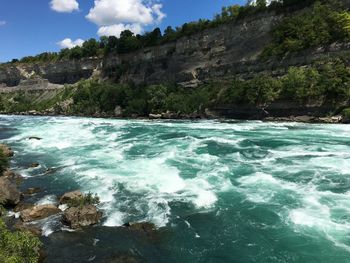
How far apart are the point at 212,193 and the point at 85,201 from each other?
20.0 ft

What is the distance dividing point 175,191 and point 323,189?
23.7 feet

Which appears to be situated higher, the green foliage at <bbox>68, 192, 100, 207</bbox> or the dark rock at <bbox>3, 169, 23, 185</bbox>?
the green foliage at <bbox>68, 192, 100, 207</bbox>

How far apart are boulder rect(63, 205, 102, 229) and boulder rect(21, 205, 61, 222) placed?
4.05ft

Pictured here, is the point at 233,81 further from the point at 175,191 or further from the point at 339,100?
the point at 175,191

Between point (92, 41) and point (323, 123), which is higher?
point (92, 41)

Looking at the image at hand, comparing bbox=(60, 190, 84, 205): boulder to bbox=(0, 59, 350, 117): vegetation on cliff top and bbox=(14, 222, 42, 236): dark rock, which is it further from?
bbox=(0, 59, 350, 117): vegetation on cliff top

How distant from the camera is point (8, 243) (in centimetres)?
1084

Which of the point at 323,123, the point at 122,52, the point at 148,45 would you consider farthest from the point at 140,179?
the point at 122,52

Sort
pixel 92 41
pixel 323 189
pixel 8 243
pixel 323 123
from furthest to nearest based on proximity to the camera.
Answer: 1. pixel 92 41
2. pixel 323 123
3. pixel 323 189
4. pixel 8 243

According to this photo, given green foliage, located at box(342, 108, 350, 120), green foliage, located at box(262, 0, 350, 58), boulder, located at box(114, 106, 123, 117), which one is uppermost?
green foliage, located at box(262, 0, 350, 58)

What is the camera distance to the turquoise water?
13.3 metres

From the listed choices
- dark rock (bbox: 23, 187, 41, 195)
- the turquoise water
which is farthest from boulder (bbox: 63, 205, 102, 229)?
dark rock (bbox: 23, 187, 41, 195)

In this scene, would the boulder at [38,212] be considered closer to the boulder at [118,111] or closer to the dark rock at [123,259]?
the dark rock at [123,259]

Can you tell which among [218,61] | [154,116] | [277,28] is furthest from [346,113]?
[154,116]
